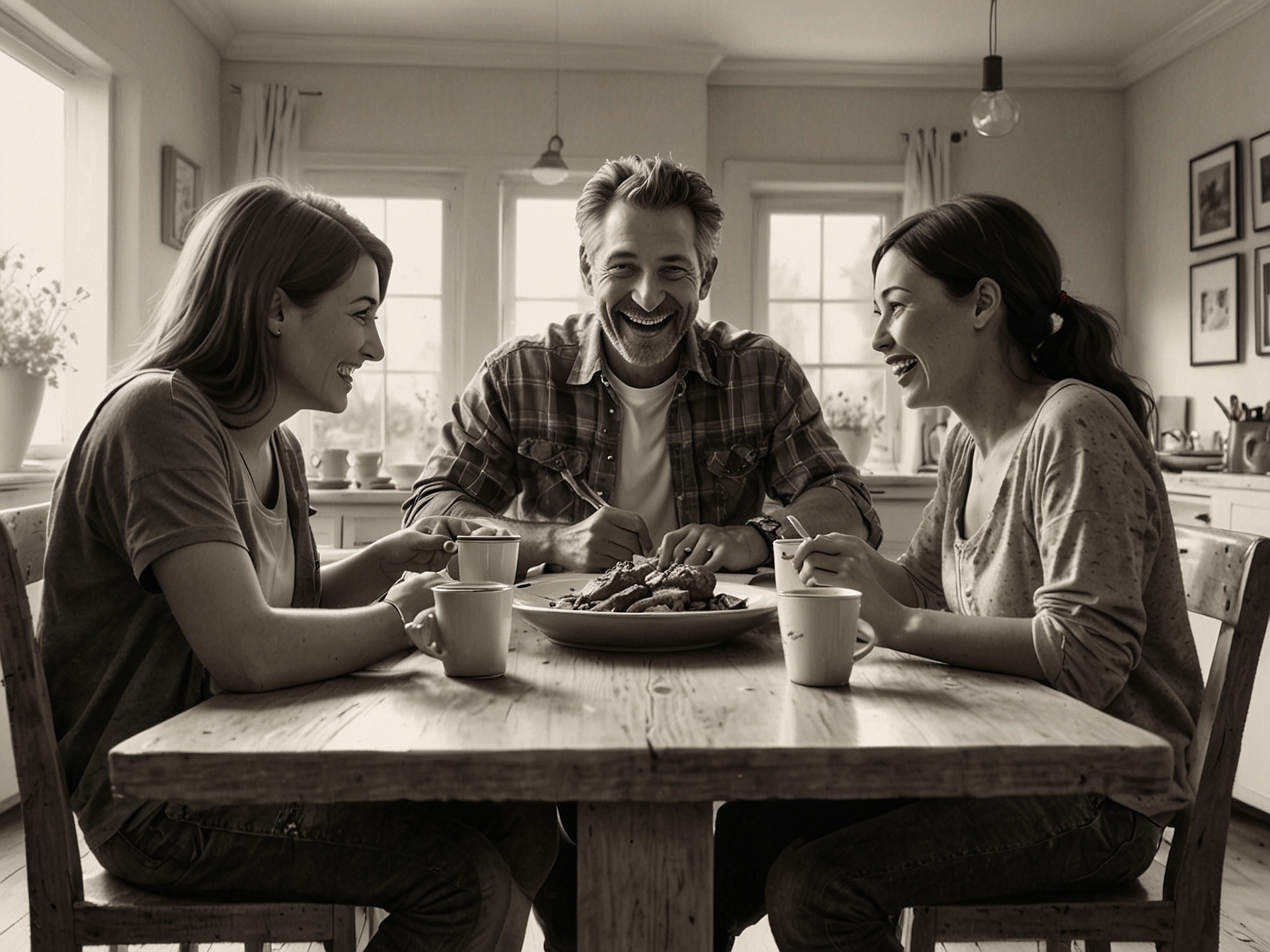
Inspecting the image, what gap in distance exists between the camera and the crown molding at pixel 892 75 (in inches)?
193

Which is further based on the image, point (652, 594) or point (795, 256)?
point (795, 256)

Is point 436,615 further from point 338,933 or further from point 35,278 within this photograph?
point 35,278

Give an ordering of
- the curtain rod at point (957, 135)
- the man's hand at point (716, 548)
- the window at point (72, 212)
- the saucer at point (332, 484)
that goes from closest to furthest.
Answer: the man's hand at point (716, 548), the window at point (72, 212), the saucer at point (332, 484), the curtain rod at point (957, 135)

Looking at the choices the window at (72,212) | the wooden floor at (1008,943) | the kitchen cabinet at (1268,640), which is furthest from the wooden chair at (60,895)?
the window at (72,212)

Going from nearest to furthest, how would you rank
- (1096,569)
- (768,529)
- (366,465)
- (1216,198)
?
(1096,569) → (768,529) → (1216,198) → (366,465)

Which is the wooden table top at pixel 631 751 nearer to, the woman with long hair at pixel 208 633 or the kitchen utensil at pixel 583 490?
the woman with long hair at pixel 208 633

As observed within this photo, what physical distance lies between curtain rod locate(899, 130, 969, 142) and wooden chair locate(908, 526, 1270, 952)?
13.6 ft

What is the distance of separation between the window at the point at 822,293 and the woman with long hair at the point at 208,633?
4.05 m

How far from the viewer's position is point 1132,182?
504 centimetres

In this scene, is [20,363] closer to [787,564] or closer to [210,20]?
[210,20]

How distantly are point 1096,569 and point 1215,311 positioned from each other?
3.78 m

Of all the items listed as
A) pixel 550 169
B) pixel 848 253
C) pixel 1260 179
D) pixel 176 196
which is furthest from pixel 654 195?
pixel 848 253

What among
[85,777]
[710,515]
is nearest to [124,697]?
[85,777]

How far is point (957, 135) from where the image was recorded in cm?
501
